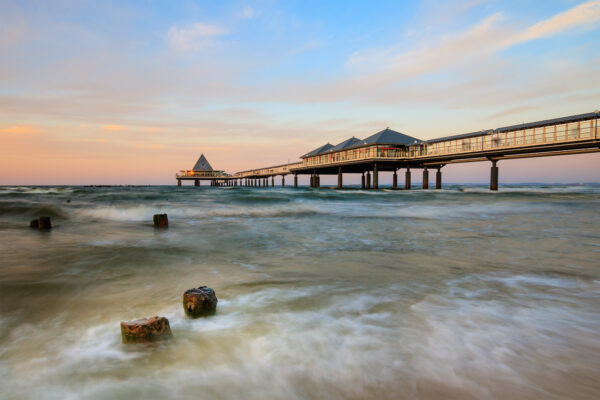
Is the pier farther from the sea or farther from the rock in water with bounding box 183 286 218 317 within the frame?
the rock in water with bounding box 183 286 218 317

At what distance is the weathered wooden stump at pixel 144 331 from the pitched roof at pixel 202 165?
401ft

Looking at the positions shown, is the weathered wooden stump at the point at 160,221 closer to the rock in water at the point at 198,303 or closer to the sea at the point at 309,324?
the sea at the point at 309,324

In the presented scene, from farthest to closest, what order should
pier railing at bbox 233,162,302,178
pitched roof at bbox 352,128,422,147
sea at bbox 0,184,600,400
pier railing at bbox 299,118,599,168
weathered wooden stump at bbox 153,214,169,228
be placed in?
pier railing at bbox 233,162,302,178 → pitched roof at bbox 352,128,422,147 → pier railing at bbox 299,118,599,168 → weathered wooden stump at bbox 153,214,169,228 → sea at bbox 0,184,600,400

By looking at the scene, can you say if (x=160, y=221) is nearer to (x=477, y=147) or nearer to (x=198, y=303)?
(x=198, y=303)

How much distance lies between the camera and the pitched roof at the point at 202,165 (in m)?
119

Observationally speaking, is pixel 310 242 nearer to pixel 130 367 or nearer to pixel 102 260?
pixel 102 260

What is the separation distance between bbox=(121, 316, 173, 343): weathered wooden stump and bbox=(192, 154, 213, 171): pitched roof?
4816 inches

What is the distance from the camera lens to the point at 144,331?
3053 millimetres

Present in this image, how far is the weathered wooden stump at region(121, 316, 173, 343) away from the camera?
303cm

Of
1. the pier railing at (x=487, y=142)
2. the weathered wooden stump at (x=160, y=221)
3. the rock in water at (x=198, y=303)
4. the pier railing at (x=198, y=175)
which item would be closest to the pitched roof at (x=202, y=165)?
the pier railing at (x=198, y=175)

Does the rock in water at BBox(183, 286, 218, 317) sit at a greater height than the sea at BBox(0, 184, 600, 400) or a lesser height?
greater

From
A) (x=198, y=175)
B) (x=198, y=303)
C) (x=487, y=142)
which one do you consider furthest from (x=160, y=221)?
(x=198, y=175)

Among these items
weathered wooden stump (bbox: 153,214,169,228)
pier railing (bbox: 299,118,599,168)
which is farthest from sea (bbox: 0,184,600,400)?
pier railing (bbox: 299,118,599,168)

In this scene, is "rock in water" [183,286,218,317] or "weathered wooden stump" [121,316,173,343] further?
"rock in water" [183,286,218,317]
